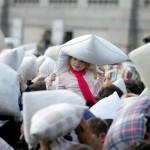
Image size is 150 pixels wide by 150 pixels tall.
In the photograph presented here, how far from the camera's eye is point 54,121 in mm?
3400

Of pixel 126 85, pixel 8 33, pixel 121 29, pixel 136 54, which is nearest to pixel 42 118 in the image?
pixel 136 54

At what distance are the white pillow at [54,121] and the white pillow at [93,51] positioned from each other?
2.02 m

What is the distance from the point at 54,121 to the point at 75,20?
29011mm

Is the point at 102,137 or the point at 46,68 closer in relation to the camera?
the point at 102,137

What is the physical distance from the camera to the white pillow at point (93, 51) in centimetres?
555

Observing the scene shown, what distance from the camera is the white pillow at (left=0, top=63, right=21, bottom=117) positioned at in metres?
4.59

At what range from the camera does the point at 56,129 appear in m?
3.43

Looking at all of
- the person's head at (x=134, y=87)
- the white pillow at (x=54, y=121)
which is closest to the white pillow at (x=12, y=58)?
the person's head at (x=134, y=87)

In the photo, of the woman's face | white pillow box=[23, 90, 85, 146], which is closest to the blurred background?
the woman's face

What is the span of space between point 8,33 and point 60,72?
27.3 m

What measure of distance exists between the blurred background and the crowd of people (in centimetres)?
2210

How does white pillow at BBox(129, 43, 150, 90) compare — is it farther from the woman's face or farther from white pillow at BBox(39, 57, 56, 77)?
white pillow at BBox(39, 57, 56, 77)

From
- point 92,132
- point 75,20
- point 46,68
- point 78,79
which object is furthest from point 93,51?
point 75,20

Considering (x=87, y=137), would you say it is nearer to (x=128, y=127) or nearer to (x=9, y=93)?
(x=128, y=127)
